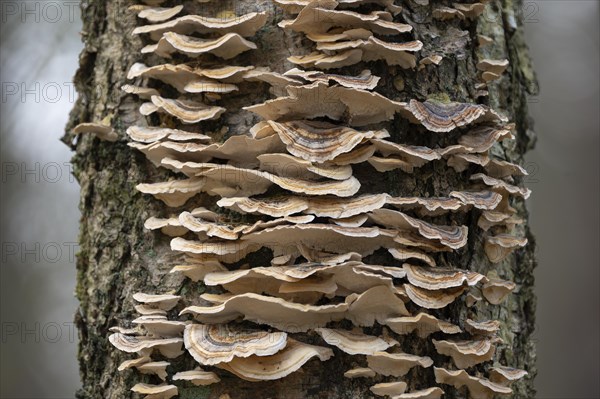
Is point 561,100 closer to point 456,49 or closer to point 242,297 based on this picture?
point 456,49

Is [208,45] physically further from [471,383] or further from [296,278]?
[471,383]

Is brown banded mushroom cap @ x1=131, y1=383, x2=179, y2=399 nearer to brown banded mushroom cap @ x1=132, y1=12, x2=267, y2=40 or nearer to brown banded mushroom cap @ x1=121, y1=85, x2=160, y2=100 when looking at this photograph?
brown banded mushroom cap @ x1=121, y1=85, x2=160, y2=100

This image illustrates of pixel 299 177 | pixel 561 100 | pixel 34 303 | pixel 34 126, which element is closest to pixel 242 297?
pixel 299 177

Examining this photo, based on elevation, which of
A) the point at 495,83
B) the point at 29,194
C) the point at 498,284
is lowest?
the point at 29,194

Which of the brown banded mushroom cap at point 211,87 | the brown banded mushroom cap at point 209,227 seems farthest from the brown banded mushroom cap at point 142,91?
the brown banded mushroom cap at point 209,227

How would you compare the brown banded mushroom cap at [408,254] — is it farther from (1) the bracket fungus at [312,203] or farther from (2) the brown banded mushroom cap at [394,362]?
(2) the brown banded mushroom cap at [394,362]

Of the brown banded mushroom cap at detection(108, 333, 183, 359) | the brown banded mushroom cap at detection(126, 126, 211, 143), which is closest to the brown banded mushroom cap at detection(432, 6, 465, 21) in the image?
the brown banded mushroom cap at detection(126, 126, 211, 143)
